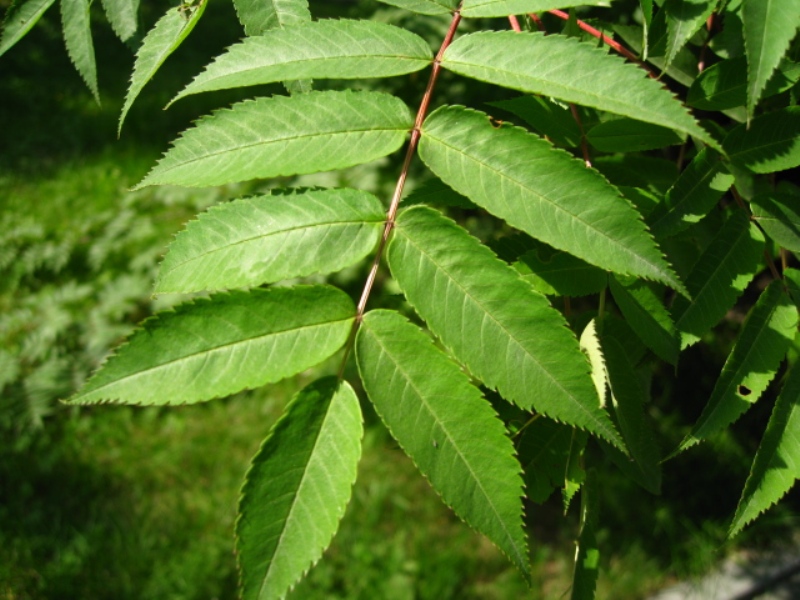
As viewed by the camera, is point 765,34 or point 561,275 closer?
point 765,34

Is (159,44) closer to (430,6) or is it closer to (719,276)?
(430,6)

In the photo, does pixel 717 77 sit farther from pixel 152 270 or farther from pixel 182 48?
pixel 182 48

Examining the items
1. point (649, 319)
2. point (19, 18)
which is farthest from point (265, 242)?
point (19, 18)

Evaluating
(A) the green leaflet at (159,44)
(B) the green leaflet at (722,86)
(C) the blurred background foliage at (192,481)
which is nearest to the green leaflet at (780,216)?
(B) the green leaflet at (722,86)

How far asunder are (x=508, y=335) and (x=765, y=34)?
45cm

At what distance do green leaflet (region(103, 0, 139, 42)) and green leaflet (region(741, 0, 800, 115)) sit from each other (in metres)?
0.96

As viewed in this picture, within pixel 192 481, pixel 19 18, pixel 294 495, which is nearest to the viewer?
pixel 294 495

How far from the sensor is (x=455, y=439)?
81 centimetres

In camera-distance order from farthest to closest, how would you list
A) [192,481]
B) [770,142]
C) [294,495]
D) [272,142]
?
[192,481] < [770,142] < [272,142] < [294,495]

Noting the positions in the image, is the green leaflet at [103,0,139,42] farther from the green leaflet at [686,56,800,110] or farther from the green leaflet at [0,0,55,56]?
the green leaflet at [686,56,800,110]

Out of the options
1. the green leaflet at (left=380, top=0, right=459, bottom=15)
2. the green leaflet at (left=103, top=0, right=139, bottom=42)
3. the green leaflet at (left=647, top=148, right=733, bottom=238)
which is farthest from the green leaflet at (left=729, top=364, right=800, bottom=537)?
the green leaflet at (left=103, top=0, right=139, bottom=42)

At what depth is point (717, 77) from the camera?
3.45 ft

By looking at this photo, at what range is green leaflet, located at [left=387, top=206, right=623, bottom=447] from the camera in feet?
2.64

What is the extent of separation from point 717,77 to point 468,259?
51cm
